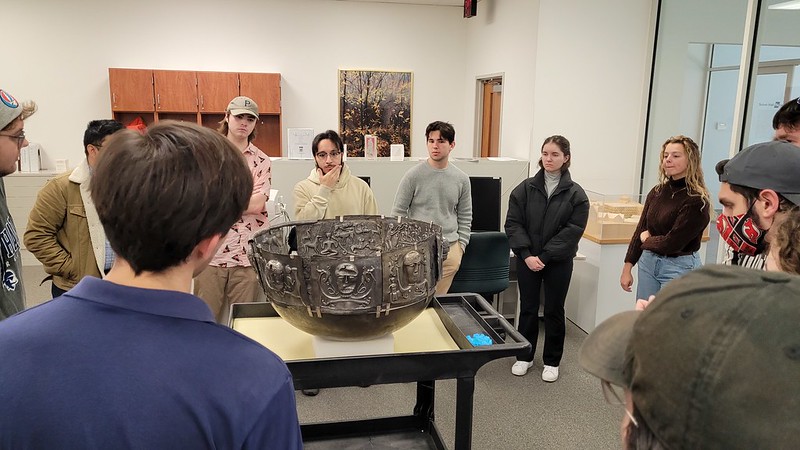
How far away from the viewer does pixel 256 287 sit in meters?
2.65

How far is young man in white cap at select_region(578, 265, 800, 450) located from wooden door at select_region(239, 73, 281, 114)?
602 centimetres

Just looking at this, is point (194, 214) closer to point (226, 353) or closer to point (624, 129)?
point (226, 353)

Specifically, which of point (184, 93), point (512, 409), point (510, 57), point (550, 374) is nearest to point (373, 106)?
point (510, 57)

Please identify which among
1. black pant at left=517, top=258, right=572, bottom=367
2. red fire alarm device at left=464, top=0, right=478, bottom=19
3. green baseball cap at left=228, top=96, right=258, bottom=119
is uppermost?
red fire alarm device at left=464, top=0, right=478, bottom=19

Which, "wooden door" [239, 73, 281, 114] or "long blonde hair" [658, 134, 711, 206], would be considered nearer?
"long blonde hair" [658, 134, 711, 206]

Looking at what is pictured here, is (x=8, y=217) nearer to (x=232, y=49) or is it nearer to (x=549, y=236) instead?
(x=549, y=236)

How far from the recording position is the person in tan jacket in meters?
2.24

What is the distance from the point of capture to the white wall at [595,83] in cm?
479

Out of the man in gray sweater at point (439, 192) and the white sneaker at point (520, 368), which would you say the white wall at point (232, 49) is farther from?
the white sneaker at point (520, 368)

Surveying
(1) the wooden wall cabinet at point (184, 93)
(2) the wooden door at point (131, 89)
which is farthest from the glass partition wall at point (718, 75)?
(2) the wooden door at point (131, 89)

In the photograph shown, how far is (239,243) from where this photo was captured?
8.46ft

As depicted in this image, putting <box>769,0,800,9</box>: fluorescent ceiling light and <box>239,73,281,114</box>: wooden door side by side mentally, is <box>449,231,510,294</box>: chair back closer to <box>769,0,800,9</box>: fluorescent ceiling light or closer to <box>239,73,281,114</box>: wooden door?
<box>769,0,800,9</box>: fluorescent ceiling light

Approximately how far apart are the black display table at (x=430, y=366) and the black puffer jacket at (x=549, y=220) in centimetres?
122

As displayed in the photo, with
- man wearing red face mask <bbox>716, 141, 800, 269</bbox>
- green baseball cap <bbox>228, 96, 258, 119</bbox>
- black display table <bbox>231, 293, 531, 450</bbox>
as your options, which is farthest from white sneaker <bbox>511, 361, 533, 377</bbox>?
green baseball cap <bbox>228, 96, 258, 119</bbox>
